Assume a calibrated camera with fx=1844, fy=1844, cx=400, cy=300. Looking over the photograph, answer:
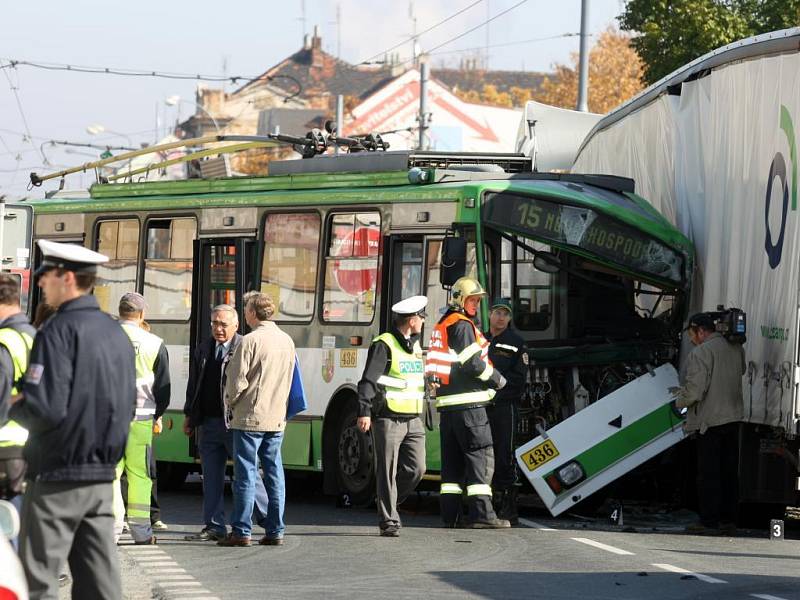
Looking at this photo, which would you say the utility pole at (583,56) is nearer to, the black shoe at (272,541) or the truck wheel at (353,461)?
the truck wheel at (353,461)

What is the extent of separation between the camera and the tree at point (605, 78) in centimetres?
7869

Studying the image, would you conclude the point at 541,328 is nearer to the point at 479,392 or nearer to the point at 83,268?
the point at 479,392

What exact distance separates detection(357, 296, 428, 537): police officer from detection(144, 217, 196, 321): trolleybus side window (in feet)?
16.8

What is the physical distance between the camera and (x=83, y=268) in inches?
288

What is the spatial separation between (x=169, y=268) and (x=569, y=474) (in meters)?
5.75

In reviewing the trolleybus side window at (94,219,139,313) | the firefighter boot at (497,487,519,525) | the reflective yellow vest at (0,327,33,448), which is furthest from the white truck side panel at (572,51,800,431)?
the reflective yellow vest at (0,327,33,448)

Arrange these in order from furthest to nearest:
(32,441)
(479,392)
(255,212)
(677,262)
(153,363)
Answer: (255,212) < (677,262) < (479,392) < (153,363) < (32,441)

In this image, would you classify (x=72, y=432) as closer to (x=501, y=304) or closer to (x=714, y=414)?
(x=714, y=414)

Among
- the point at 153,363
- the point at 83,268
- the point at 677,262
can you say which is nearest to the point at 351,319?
the point at 677,262

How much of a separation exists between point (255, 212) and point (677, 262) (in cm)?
443

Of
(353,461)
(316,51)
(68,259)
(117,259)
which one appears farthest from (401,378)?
(316,51)

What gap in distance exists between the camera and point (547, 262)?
52.7 ft

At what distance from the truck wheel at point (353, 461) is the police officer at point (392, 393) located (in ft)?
6.85

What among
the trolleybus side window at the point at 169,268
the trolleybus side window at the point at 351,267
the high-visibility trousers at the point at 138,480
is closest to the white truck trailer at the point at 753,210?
the trolleybus side window at the point at 351,267
